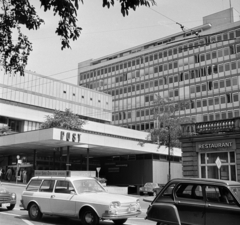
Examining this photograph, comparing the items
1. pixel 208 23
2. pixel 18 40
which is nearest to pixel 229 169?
pixel 18 40

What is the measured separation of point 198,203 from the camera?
8.36 meters

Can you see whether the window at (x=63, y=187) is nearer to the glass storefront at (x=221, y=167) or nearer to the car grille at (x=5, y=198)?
the car grille at (x=5, y=198)

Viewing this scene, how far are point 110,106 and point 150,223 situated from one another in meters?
68.9

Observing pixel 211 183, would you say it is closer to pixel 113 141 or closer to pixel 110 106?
pixel 113 141

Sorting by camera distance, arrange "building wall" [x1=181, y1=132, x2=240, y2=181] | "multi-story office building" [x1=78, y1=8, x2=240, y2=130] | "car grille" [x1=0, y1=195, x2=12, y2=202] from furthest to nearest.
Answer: "multi-story office building" [x1=78, y1=8, x2=240, y2=130] < "building wall" [x1=181, y1=132, x2=240, y2=181] < "car grille" [x1=0, y1=195, x2=12, y2=202]

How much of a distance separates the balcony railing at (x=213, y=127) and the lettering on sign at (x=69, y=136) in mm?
15927

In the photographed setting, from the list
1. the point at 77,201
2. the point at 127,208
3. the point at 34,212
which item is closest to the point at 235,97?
the point at 34,212

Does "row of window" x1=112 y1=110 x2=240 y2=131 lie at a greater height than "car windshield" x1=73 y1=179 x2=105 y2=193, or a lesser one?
greater

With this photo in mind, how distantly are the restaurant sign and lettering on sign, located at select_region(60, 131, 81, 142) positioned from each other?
57.3 ft

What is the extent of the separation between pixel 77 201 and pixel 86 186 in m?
0.87

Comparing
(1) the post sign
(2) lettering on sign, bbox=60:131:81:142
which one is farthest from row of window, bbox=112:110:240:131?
(1) the post sign

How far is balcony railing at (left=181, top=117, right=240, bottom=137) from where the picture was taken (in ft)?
84.4

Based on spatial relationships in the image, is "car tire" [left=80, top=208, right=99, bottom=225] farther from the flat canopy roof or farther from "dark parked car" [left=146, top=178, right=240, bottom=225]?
the flat canopy roof

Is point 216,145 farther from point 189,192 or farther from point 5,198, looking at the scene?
point 189,192
